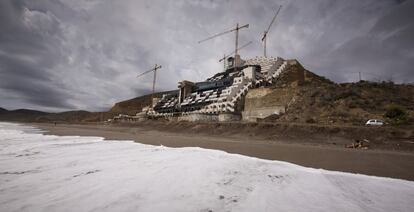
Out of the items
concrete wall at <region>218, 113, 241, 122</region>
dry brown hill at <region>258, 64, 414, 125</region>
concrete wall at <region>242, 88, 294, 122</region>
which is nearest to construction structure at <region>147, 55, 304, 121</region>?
concrete wall at <region>218, 113, 241, 122</region>

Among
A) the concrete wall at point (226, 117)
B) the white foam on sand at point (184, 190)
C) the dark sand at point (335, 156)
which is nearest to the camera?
the white foam on sand at point (184, 190)

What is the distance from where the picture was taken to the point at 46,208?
1.89 metres

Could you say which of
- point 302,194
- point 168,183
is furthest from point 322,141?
point 168,183

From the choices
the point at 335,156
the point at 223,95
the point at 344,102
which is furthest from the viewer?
the point at 223,95

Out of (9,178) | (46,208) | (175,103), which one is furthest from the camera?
(175,103)

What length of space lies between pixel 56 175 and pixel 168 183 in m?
2.00

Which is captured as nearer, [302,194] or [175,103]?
[302,194]

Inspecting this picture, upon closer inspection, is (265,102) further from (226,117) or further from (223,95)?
(223,95)

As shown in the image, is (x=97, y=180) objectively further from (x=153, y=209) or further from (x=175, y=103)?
(x=175, y=103)

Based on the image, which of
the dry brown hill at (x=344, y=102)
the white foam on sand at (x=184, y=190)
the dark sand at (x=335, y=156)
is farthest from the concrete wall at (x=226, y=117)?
the white foam on sand at (x=184, y=190)

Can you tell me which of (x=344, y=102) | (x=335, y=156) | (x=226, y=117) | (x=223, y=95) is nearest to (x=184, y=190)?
(x=335, y=156)

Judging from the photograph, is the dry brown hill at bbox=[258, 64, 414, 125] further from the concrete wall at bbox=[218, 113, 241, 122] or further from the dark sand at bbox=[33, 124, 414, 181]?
the dark sand at bbox=[33, 124, 414, 181]

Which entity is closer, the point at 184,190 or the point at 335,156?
the point at 184,190

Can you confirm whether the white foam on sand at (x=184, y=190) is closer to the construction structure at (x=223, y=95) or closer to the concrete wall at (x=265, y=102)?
the concrete wall at (x=265, y=102)
